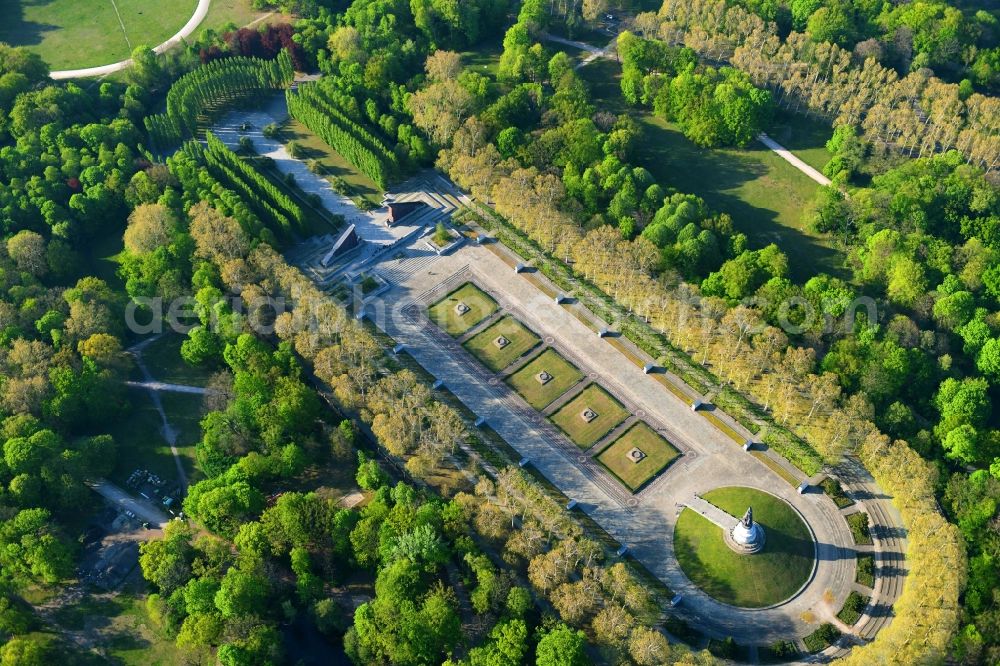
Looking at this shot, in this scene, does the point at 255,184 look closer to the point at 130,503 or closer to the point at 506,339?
the point at 506,339

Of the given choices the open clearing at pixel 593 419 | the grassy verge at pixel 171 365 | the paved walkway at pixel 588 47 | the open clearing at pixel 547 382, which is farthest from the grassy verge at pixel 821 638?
the paved walkway at pixel 588 47

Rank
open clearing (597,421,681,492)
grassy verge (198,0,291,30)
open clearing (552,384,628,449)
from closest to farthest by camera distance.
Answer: open clearing (597,421,681,492)
open clearing (552,384,628,449)
grassy verge (198,0,291,30)

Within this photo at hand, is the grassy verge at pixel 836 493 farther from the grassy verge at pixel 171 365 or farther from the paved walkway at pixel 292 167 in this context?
the grassy verge at pixel 171 365

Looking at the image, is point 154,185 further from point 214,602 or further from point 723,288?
point 723,288

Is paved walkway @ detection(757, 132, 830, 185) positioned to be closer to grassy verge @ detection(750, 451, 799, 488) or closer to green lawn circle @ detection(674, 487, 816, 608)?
grassy verge @ detection(750, 451, 799, 488)

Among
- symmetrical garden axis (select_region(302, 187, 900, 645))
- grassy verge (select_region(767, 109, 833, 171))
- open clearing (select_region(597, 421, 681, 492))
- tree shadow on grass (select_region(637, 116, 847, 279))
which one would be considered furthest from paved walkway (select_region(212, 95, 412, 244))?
grassy verge (select_region(767, 109, 833, 171))

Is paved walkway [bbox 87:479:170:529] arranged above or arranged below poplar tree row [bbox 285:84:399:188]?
below
